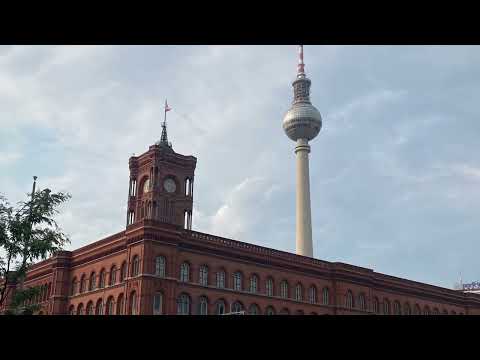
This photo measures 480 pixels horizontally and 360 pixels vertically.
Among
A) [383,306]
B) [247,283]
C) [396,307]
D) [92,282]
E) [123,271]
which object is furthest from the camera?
[396,307]

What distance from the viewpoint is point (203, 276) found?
171 ft

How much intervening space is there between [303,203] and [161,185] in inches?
1794

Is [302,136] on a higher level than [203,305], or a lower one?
higher

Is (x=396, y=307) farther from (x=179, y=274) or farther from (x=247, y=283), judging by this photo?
(x=179, y=274)

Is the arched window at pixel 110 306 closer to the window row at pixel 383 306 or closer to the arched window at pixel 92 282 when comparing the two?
the arched window at pixel 92 282

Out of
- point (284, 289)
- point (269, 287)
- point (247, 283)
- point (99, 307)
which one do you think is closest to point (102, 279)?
point (99, 307)

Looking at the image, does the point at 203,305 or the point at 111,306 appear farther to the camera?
the point at 203,305

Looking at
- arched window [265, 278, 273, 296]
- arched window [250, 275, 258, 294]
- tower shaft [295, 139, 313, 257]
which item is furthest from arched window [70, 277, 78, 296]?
tower shaft [295, 139, 313, 257]

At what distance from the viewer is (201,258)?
2052 inches

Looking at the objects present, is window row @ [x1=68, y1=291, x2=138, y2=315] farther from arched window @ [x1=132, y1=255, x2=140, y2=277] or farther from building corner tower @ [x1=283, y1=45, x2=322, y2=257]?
building corner tower @ [x1=283, y1=45, x2=322, y2=257]

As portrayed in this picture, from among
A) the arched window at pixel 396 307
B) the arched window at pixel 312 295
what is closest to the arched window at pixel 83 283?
the arched window at pixel 312 295

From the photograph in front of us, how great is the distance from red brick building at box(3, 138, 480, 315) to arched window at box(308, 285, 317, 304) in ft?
0.27
